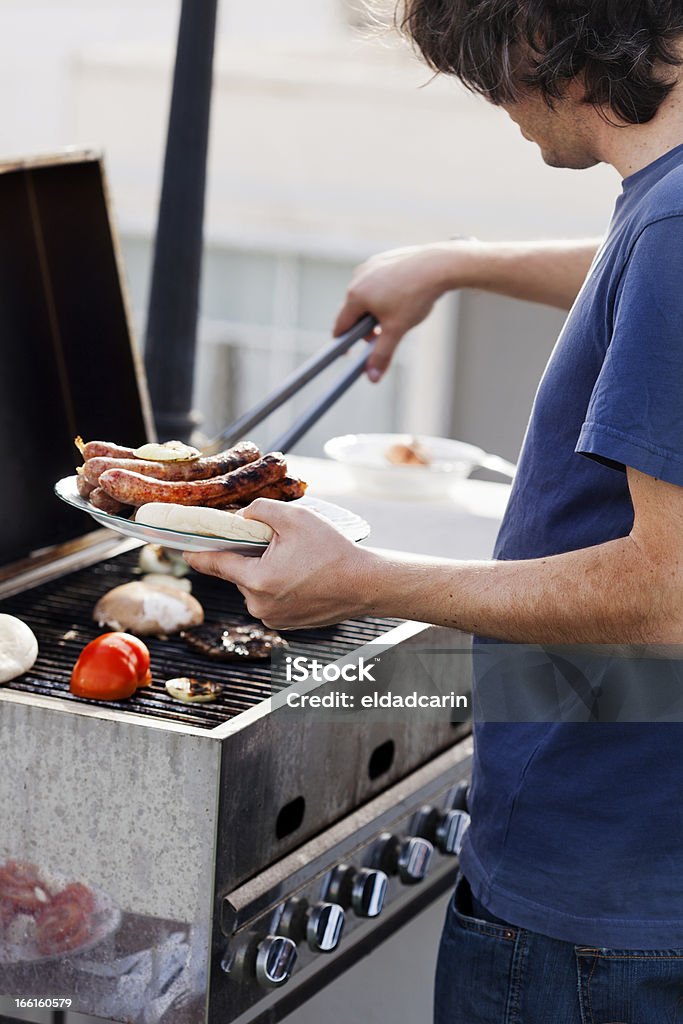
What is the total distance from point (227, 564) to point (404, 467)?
3.90 ft

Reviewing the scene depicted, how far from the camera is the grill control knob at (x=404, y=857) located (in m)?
2.04

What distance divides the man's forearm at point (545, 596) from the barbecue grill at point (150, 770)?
0.31 metres

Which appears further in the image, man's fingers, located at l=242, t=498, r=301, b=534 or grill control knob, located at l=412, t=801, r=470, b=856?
grill control knob, located at l=412, t=801, r=470, b=856

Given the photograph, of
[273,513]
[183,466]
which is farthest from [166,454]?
[273,513]

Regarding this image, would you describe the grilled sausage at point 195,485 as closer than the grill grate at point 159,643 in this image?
Yes

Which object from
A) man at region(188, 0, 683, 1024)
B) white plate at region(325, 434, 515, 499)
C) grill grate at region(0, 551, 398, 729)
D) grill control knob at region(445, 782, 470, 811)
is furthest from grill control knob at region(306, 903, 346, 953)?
white plate at region(325, 434, 515, 499)

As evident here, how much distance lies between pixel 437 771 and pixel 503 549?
0.70m

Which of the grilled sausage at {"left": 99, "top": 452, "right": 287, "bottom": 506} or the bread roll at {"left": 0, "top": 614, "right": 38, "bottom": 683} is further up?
the grilled sausage at {"left": 99, "top": 452, "right": 287, "bottom": 506}

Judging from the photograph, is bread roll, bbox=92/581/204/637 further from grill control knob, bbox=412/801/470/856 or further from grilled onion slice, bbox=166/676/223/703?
grill control knob, bbox=412/801/470/856

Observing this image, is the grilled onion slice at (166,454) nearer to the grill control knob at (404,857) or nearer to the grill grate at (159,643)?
the grill grate at (159,643)

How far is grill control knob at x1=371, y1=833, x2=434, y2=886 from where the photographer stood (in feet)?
6.69

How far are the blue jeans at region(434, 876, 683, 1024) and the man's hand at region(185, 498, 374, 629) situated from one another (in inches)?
18.3

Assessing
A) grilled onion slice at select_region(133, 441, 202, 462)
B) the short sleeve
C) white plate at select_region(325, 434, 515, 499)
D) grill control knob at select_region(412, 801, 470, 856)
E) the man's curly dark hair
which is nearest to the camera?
the short sleeve
